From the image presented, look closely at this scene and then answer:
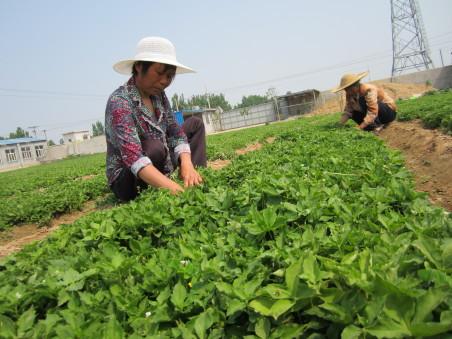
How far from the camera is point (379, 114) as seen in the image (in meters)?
9.01

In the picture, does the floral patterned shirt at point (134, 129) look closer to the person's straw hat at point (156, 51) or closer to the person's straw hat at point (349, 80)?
the person's straw hat at point (156, 51)

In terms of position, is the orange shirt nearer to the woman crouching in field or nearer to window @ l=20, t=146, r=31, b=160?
the woman crouching in field

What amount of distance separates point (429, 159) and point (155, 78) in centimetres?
422

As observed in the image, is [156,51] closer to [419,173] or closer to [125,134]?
[125,134]

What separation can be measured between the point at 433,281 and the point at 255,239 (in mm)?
870

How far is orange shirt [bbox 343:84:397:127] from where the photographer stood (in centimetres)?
806

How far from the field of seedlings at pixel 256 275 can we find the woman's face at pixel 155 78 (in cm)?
176

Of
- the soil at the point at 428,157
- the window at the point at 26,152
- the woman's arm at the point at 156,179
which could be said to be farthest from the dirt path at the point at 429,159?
the window at the point at 26,152

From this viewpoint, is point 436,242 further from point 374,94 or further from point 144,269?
point 374,94

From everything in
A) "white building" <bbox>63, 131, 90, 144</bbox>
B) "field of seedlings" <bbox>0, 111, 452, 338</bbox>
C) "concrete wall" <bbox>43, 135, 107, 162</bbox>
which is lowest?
"field of seedlings" <bbox>0, 111, 452, 338</bbox>

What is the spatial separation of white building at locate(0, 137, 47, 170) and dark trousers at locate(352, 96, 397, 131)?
Result: 189 ft

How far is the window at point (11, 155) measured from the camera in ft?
199

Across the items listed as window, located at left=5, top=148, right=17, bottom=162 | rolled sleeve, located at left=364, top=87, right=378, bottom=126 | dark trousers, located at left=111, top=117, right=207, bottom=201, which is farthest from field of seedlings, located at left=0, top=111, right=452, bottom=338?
window, located at left=5, top=148, right=17, bottom=162

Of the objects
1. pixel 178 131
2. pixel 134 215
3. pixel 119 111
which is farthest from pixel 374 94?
pixel 134 215
